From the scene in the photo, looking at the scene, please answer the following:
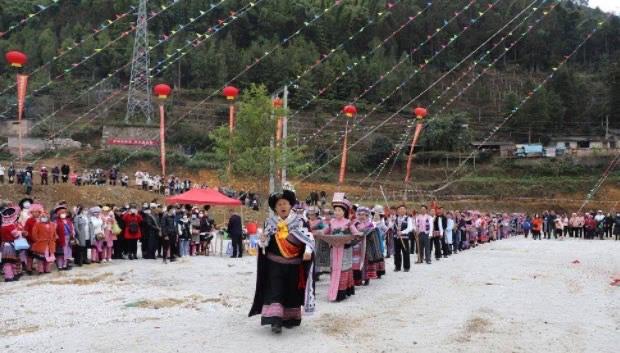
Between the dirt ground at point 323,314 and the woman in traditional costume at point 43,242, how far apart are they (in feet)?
1.67

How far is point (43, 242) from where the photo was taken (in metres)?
13.9

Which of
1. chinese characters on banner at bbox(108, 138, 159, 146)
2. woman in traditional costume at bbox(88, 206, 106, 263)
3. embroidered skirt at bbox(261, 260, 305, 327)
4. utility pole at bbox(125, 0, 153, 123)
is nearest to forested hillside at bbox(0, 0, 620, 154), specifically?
utility pole at bbox(125, 0, 153, 123)

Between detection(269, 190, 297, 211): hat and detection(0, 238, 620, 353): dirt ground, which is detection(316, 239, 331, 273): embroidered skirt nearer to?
detection(0, 238, 620, 353): dirt ground

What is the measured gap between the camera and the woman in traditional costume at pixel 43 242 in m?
13.8

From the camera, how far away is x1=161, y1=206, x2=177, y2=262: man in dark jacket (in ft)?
57.1

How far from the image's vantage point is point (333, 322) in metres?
8.73

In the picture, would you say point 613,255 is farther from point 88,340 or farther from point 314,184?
point 314,184

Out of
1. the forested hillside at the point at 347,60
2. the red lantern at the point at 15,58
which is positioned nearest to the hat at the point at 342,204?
the red lantern at the point at 15,58

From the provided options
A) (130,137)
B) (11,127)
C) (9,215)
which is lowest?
(9,215)

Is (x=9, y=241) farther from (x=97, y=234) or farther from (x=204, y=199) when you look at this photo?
(x=204, y=199)

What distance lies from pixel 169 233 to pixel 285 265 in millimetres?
9989

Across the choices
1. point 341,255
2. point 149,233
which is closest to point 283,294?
point 341,255

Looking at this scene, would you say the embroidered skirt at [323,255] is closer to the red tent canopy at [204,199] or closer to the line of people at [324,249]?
the line of people at [324,249]

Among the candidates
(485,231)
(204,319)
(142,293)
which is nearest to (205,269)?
(142,293)
